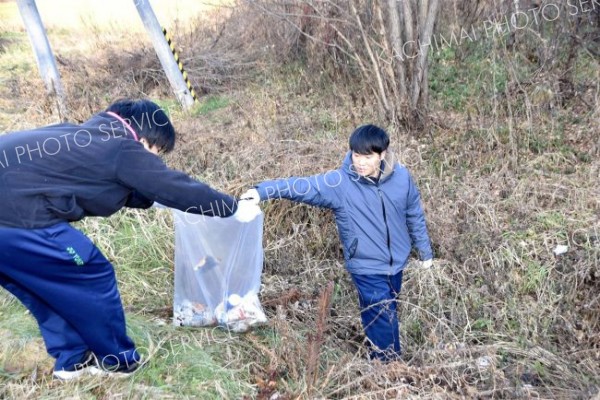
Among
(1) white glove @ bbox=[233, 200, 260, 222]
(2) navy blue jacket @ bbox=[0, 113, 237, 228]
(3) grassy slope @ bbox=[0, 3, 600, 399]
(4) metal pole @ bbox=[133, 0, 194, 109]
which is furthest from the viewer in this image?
(4) metal pole @ bbox=[133, 0, 194, 109]

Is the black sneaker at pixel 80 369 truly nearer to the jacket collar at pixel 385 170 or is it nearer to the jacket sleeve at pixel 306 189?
the jacket sleeve at pixel 306 189

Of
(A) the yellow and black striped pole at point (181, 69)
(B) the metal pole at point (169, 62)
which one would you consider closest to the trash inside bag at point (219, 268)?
(B) the metal pole at point (169, 62)

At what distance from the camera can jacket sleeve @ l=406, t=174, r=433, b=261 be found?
276cm

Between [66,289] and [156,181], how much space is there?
0.53 meters

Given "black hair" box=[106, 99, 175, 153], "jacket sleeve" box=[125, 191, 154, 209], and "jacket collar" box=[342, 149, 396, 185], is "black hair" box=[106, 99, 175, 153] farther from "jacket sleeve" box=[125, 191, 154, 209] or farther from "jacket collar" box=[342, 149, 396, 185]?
"jacket collar" box=[342, 149, 396, 185]

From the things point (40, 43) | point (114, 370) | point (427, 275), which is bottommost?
point (427, 275)

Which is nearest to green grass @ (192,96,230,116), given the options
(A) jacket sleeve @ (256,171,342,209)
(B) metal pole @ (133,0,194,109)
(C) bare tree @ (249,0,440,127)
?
(B) metal pole @ (133,0,194,109)

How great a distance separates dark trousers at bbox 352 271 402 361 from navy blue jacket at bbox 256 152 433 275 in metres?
0.07

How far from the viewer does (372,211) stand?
266cm

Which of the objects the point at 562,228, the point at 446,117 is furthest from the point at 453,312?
the point at 446,117

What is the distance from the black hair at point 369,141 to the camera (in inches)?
100.0

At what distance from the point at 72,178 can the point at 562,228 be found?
113 inches

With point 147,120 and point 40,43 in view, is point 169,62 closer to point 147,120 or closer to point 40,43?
point 40,43

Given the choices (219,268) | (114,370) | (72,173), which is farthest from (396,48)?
(114,370)
